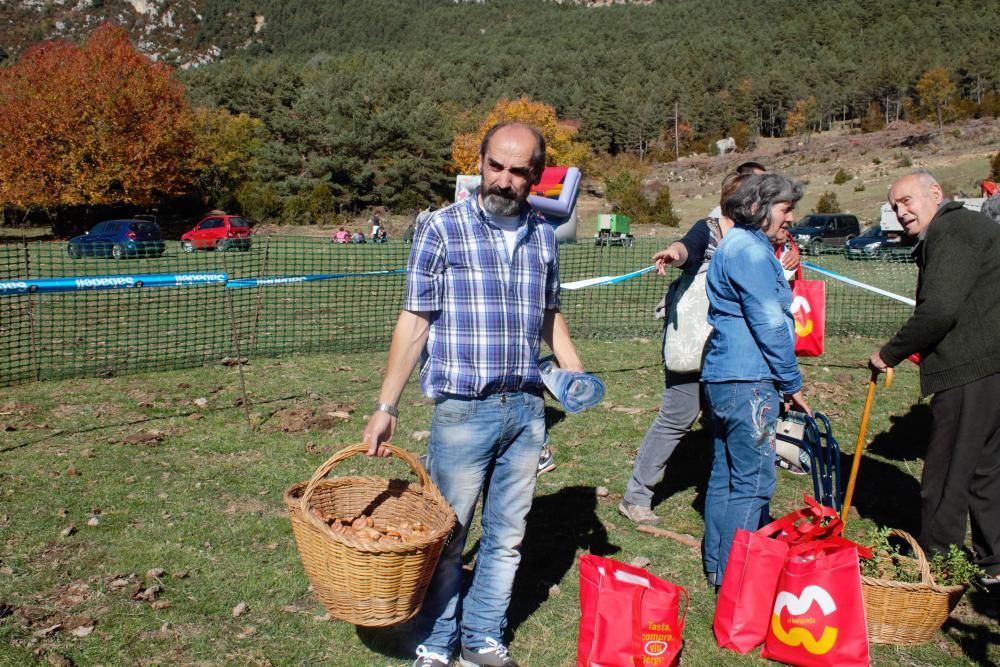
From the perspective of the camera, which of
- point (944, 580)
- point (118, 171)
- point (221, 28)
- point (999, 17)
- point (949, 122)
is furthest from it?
point (221, 28)

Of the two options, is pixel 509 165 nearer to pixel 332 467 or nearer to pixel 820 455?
pixel 332 467

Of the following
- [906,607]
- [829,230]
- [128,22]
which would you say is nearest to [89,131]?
[829,230]

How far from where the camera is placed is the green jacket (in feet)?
13.2

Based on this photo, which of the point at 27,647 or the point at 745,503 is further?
the point at 745,503

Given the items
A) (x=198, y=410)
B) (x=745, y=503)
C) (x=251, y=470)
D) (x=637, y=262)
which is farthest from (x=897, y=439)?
(x=637, y=262)

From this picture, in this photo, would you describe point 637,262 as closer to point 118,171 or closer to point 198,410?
point 198,410

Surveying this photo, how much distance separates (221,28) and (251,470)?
191747 mm

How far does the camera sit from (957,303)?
13.1ft

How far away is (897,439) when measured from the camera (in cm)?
700

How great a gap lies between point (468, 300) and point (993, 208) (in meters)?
3.85

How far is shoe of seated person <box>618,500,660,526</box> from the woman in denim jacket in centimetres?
112

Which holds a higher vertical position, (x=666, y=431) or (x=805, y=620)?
(x=666, y=431)

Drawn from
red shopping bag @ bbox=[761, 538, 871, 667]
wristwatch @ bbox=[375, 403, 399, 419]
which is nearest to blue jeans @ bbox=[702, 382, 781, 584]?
red shopping bag @ bbox=[761, 538, 871, 667]

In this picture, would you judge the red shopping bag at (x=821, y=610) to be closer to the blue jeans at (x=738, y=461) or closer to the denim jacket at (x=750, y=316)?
the blue jeans at (x=738, y=461)
